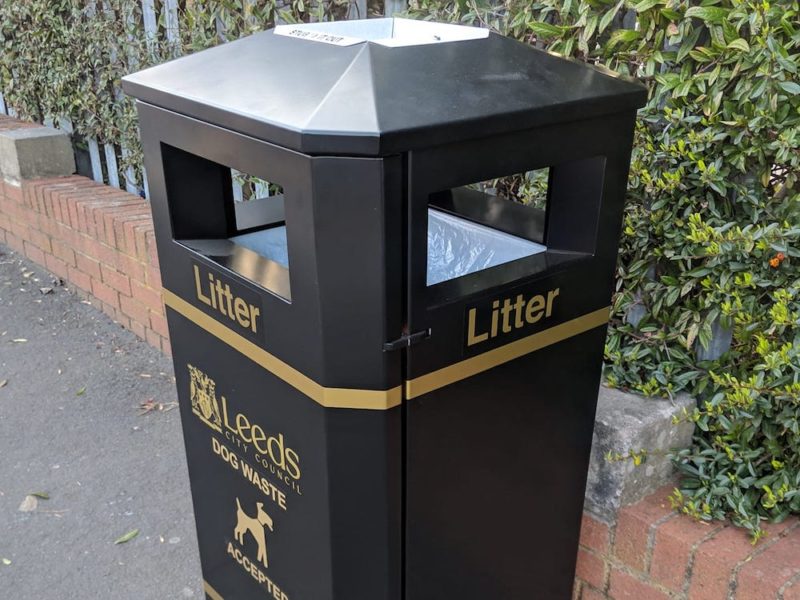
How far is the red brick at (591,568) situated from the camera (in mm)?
1968

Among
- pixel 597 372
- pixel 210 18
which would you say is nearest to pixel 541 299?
pixel 597 372

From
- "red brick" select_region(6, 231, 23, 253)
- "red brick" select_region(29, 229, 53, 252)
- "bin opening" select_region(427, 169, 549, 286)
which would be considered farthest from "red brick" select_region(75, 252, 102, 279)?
"bin opening" select_region(427, 169, 549, 286)

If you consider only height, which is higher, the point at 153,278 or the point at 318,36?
the point at 318,36

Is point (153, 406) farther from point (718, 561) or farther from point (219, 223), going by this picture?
point (718, 561)

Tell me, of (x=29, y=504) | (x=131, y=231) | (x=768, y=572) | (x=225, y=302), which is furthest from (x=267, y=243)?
(x=131, y=231)

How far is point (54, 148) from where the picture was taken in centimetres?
438

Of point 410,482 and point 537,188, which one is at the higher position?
point 537,188

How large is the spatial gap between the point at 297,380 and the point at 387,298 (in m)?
0.25

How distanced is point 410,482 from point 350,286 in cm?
37

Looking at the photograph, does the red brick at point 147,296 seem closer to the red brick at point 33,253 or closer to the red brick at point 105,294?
the red brick at point 105,294

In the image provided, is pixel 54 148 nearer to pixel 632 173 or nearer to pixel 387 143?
pixel 632 173

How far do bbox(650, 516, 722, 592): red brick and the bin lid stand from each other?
38.1 inches

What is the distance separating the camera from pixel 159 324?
3637mm

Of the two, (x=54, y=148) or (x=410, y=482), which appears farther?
(x=54, y=148)
